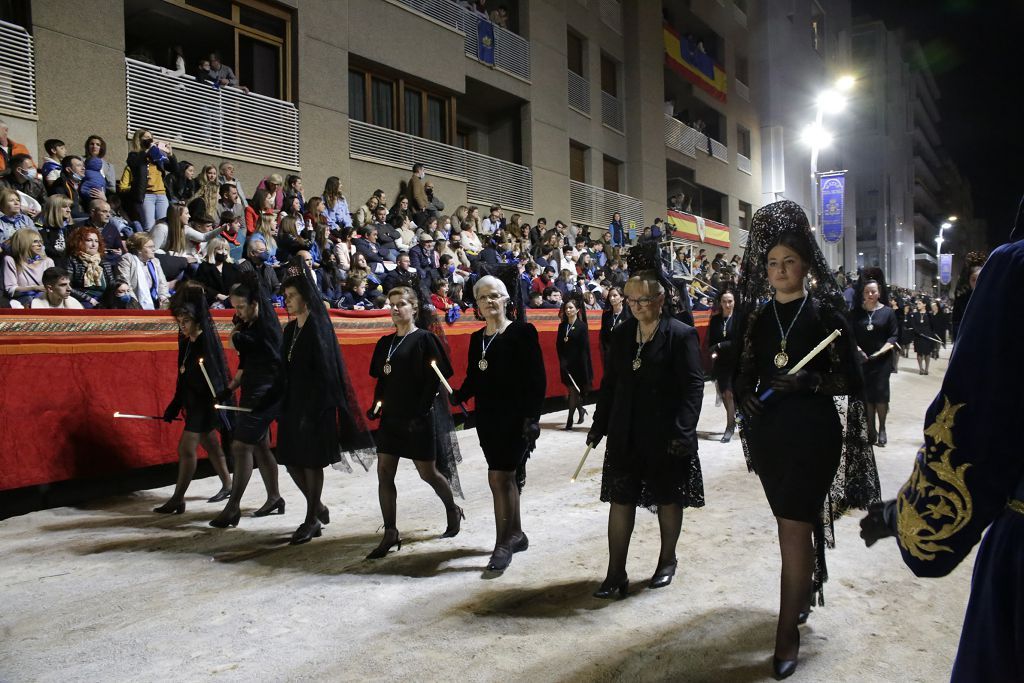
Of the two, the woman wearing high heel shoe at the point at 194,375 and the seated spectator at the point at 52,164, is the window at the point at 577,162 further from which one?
the woman wearing high heel shoe at the point at 194,375

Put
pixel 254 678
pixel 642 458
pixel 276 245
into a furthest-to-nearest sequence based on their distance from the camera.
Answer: pixel 276 245 → pixel 642 458 → pixel 254 678

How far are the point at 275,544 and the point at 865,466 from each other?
401 centimetres

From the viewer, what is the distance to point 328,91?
49.7ft

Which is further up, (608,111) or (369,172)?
(608,111)

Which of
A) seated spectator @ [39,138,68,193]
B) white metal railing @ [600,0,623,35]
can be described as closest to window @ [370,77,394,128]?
seated spectator @ [39,138,68,193]

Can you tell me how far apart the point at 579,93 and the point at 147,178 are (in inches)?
657

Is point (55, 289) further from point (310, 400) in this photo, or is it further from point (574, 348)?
point (574, 348)

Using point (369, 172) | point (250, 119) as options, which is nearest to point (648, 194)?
point (369, 172)

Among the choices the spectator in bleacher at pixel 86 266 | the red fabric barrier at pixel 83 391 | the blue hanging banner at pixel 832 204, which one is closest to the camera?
the red fabric barrier at pixel 83 391

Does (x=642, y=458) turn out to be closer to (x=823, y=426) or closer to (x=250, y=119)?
(x=823, y=426)

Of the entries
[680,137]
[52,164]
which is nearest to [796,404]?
[52,164]

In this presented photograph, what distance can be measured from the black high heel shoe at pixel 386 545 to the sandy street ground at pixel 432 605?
70mm

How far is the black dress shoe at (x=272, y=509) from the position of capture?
6086 mm

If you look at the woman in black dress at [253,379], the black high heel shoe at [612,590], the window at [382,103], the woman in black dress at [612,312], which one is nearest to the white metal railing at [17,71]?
the woman in black dress at [253,379]
